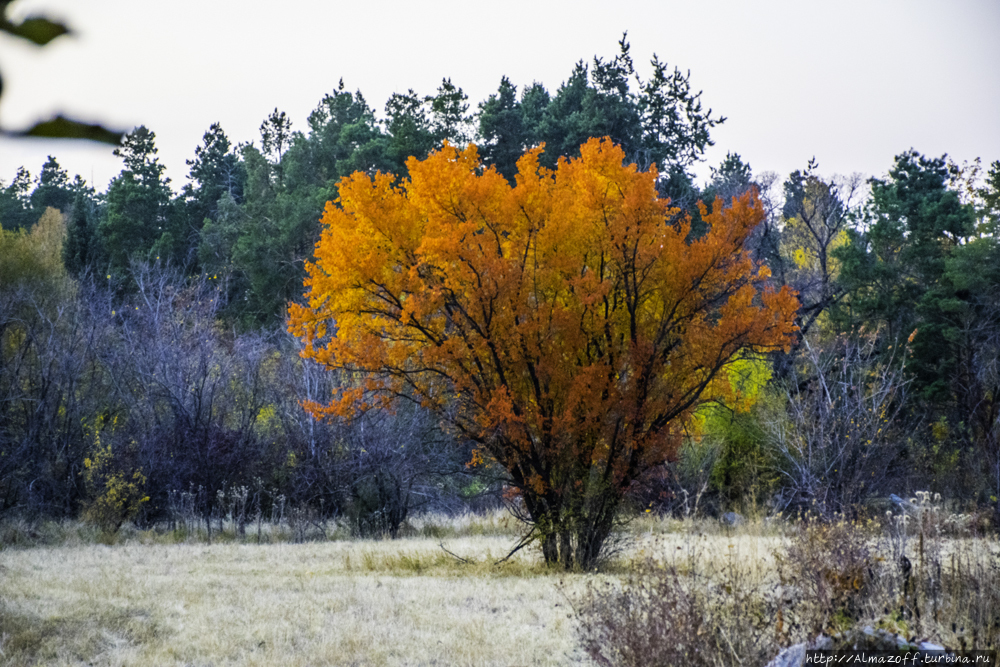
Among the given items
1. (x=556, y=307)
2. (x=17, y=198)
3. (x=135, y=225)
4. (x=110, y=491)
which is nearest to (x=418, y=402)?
(x=556, y=307)

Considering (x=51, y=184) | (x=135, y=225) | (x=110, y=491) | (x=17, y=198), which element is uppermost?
(x=135, y=225)

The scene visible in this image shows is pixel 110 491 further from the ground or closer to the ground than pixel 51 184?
closer to the ground

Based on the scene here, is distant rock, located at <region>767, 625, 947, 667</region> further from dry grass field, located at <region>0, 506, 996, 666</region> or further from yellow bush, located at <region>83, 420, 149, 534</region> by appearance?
yellow bush, located at <region>83, 420, 149, 534</region>

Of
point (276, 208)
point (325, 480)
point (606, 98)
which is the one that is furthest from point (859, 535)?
point (276, 208)

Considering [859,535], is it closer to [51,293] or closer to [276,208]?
[51,293]

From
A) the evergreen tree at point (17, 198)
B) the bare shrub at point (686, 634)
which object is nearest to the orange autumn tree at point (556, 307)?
the evergreen tree at point (17, 198)

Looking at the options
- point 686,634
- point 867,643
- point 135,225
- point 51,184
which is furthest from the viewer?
point 135,225

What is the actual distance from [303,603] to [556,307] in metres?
5.72

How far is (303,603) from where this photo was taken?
10.0 m

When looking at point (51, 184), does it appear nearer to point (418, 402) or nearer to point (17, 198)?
point (17, 198)

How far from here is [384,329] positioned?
13.5 metres

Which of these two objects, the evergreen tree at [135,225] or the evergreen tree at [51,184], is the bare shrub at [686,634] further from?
the evergreen tree at [135,225]

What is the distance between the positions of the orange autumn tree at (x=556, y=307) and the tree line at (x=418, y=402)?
80 centimetres

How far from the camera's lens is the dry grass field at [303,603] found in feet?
25.1
